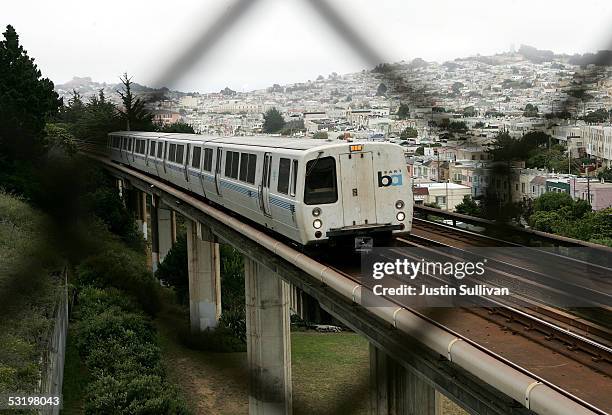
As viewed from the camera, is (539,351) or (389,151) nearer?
(539,351)

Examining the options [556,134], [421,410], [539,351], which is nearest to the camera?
[556,134]

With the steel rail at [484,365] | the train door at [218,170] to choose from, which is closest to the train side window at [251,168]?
the train door at [218,170]

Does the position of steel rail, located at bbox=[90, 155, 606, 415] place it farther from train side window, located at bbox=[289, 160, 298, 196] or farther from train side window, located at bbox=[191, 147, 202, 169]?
train side window, located at bbox=[191, 147, 202, 169]

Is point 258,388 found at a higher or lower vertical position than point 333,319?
higher

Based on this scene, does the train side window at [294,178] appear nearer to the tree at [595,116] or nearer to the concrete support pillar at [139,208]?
the concrete support pillar at [139,208]

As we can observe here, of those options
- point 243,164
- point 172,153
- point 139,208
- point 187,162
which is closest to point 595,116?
point 243,164

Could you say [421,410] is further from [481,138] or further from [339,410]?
[481,138]

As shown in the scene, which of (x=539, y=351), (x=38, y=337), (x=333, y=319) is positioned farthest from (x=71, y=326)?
(x=539, y=351)
